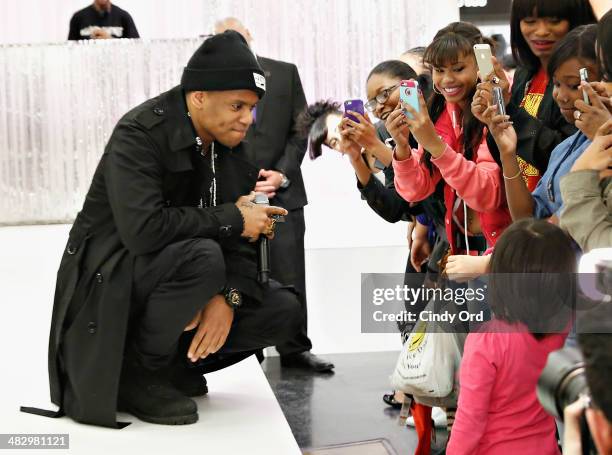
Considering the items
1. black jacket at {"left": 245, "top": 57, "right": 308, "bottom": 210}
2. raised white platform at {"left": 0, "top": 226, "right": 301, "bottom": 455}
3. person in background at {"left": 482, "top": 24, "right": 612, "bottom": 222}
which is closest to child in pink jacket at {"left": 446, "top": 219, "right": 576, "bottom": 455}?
person in background at {"left": 482, "top": 24, "right": 612, "bottom": 222}

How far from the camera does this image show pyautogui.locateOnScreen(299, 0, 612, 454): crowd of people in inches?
79.0

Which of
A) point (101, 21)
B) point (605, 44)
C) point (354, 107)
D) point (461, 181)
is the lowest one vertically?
point (461, 181)

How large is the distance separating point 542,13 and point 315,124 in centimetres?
159

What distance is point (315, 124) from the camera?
413 centimetres

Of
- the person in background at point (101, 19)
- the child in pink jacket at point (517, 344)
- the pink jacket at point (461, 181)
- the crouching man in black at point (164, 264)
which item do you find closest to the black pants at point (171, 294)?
the crouching man in black at point (164, 264)

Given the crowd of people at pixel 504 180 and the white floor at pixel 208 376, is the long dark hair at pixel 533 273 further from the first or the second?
the white floor at pixel 208 376

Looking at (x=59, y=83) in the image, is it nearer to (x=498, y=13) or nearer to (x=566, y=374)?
(x=498, y=13)

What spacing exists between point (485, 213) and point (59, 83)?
14.2 feet

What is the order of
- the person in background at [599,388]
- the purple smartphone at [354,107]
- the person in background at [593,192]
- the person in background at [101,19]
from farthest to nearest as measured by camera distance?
the person in background at [101,19], the purple smartphone at [354,107], the person in background at [593,192], the person in background at [599,388]

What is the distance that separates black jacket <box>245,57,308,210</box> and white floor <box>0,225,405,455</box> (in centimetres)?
74

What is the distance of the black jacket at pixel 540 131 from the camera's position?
2.52m

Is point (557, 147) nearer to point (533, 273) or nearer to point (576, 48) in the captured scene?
point (576, 48)

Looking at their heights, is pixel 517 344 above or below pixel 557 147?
below

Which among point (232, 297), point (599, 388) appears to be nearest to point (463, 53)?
point (232, 297)
